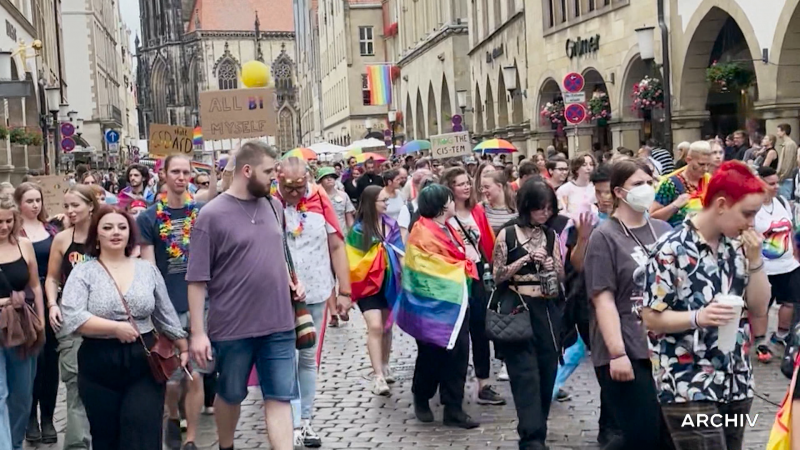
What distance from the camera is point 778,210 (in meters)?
9.62

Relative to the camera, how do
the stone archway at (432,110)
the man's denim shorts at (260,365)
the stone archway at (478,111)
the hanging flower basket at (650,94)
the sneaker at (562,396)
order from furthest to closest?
the stone archway at (432,110), the stone archway at (478,111), the hanging flower basket at (650,94), the sneaker at (562,396), the man's denim shorts at (260,365)

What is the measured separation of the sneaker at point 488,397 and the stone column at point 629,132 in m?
16.1

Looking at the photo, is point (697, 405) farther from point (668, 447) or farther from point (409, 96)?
point (409, 96)

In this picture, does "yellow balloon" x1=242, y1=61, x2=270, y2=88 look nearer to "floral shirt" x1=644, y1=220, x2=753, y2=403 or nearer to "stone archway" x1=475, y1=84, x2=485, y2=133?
"floral shirt" x1=644, y1=220, x2=753, y2=403

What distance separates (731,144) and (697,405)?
43.6 feet

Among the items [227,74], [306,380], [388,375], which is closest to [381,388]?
[388,375]

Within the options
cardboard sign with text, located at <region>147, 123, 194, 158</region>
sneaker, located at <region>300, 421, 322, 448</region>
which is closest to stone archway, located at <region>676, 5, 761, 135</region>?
cardboard sign with text, located at <region>147, 123, 194, 158</region>

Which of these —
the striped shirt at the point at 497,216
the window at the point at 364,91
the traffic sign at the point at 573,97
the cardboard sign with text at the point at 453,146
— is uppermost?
the window at the point at 364,91

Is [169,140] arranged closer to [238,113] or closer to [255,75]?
[255,75]

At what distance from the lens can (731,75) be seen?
19.4 metres

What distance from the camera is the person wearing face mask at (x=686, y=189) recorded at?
846 centimetres

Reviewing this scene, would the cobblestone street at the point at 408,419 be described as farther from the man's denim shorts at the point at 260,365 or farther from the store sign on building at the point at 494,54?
the store sign on building at the point at 494,54

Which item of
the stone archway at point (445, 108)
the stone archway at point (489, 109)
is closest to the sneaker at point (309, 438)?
the stone archway at point (489, 109)

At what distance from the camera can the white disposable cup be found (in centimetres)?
446
